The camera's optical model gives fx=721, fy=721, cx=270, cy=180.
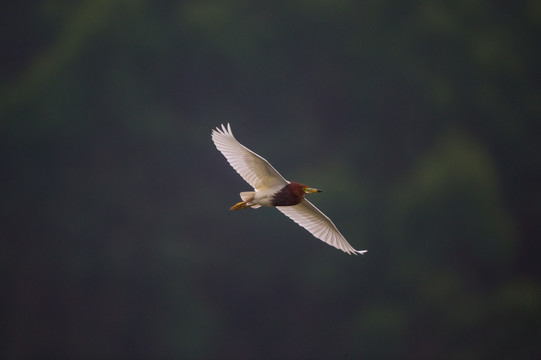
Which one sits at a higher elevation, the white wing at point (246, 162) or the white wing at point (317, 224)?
the white wing at point (246, 162)

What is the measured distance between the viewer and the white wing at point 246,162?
5.27 m

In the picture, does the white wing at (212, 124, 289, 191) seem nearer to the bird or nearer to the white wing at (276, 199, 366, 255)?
the bird

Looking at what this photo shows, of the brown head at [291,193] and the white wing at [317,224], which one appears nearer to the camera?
the brown head at [291,193]

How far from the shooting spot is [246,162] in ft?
17.6

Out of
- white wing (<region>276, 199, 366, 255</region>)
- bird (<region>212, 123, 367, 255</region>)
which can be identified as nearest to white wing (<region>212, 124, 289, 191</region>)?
bird (<region>212, 123, 367, 255</region>)

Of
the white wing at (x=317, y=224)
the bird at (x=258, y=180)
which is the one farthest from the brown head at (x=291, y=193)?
the white wing at (x=317, y=224)

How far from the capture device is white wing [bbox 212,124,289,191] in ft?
17.3

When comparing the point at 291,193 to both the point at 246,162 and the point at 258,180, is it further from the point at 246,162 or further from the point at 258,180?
the point at 246,162

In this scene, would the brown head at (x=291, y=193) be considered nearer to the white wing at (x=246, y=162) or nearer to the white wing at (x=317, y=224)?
the white wing at (x=246, y=162)
